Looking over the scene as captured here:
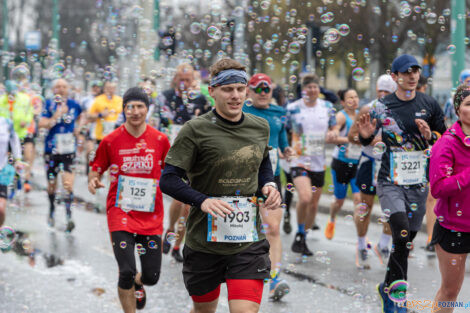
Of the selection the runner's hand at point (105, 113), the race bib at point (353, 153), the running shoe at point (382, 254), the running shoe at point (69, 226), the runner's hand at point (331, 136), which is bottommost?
the running shoe at point (69, 226)

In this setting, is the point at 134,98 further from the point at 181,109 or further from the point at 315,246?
the point at 315,246

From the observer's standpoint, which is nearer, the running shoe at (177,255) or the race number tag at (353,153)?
the running shoe at (177,255)

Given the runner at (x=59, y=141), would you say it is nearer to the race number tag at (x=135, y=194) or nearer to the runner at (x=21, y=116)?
the runner at (x=21, y=116)

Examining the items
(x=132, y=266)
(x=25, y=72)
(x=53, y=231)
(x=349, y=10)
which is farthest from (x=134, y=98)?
(x=349, y=10)

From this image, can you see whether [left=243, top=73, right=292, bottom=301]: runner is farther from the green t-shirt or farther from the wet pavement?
the green t-shirt

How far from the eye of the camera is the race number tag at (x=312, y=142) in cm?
744

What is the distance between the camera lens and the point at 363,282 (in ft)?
20.0

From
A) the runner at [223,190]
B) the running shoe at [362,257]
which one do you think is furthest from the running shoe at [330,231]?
the runner at [223,190]

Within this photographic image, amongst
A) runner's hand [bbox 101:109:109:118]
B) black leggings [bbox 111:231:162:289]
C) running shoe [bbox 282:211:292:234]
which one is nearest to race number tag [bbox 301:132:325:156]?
running shoe [bbox 282:211:292:234]

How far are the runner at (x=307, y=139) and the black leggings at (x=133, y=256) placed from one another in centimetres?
275

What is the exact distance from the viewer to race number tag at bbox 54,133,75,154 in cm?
867

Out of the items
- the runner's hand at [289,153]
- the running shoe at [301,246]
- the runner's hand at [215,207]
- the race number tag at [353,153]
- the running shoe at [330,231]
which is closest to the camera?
the runner's hand at [215,207]

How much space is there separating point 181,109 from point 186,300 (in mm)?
2653

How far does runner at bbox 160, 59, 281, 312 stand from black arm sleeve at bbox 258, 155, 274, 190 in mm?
125
